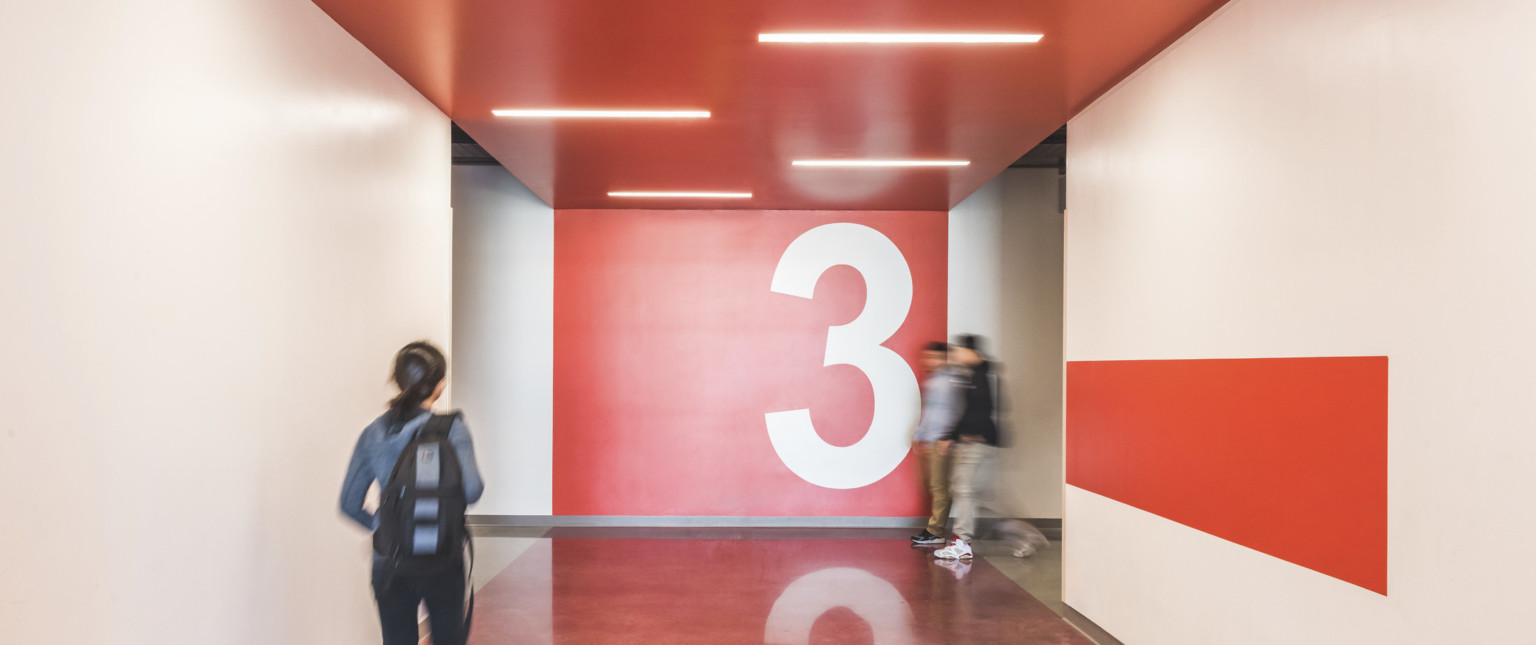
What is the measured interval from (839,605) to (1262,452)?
260cm

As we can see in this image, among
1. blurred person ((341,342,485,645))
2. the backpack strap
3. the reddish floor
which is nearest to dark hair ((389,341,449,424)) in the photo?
blurred person ((341,342,485,645))

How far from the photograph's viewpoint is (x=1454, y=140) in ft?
7.51

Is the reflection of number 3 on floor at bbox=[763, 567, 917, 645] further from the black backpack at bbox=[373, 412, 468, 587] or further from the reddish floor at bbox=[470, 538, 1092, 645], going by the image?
the black backpack at bbox=[373, 412, 468, 587]

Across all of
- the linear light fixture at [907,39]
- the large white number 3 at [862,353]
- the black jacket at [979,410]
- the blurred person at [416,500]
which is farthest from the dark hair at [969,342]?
the blurred person at [416,500]

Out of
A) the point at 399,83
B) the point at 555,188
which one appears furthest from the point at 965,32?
the point at 555,188

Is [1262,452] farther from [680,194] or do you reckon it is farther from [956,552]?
[680,194]

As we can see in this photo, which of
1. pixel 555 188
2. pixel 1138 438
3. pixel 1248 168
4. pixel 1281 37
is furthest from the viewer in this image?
pixel 555 188

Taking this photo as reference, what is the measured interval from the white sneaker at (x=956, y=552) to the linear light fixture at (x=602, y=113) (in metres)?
3.55

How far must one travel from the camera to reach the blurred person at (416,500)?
2.48 metres

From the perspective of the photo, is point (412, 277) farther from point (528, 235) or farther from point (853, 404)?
point (853, 404)

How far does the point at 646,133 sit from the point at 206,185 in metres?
2.79

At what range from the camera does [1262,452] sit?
3.13m

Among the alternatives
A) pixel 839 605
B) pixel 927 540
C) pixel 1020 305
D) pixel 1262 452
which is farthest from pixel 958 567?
pixel 1262 452

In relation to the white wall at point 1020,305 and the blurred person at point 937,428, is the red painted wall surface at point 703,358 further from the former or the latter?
the blurred person at point 937,428
